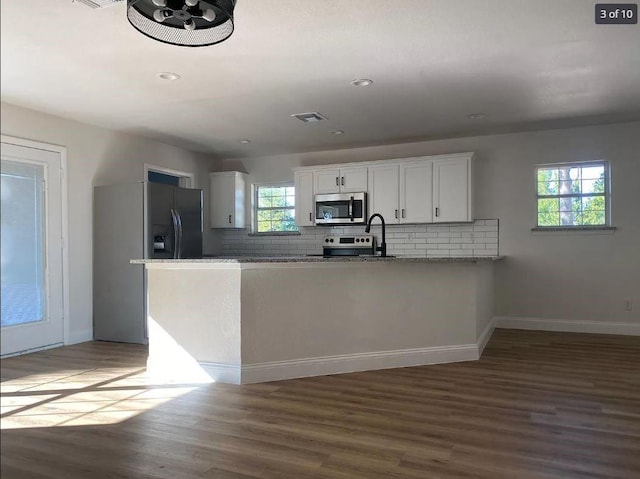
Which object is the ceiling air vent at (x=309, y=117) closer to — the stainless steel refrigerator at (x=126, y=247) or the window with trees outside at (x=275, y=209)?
the stainless steel refrigerator at (x=126, y=247)

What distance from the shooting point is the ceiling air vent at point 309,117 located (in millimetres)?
4504

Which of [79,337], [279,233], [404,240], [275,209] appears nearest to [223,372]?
[79,337]

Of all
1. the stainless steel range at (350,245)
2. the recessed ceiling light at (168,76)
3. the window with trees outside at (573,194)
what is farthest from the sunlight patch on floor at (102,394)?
the window with trees outside at (573,194)

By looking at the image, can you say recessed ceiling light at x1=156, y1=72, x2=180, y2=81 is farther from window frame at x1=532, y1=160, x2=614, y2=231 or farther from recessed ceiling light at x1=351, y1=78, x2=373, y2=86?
window frame at x1=532, y1=160, x2=614, y2=231

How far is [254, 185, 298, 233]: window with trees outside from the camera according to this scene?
661 centimetres

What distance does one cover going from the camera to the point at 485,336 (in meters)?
4.56

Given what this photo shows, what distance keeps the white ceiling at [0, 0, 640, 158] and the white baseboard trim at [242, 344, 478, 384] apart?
2.13m

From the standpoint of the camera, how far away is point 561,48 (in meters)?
2.99

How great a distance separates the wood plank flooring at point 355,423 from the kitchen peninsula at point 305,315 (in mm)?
158

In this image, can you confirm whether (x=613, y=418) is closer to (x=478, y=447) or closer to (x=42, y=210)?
(x=478, y=447)

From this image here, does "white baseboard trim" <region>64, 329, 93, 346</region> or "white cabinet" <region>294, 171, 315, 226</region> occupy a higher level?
"white cabinet" <region>294, 171, 315, 226</region>

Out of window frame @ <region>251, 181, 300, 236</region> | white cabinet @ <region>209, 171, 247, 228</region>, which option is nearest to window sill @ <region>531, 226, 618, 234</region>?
window frame @ <region>251, 181, 300, 236</region>

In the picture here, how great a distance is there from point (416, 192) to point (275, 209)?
215cm

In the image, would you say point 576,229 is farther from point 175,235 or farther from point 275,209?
point 175,235
